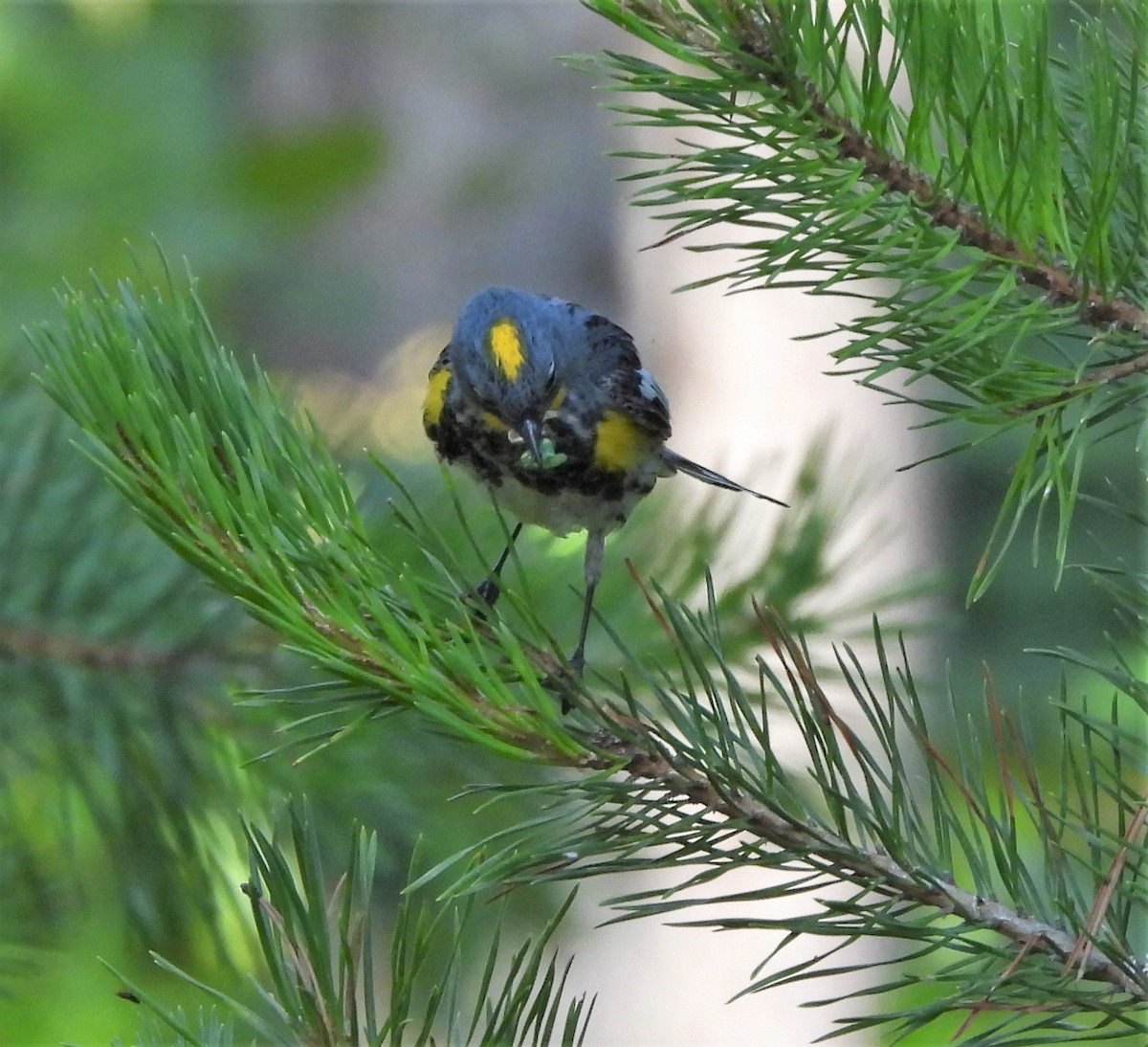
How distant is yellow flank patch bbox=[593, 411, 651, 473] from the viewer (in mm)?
1117

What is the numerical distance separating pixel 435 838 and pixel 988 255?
55 centimetres

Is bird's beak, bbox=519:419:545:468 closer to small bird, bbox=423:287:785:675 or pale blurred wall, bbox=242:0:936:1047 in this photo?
small bird, bbox=423:287:785:675

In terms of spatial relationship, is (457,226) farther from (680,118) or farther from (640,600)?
(680,118)

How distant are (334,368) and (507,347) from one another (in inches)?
135

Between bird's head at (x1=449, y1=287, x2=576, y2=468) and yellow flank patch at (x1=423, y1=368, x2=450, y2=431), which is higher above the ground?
bird's head at (x1=449, y1=287, x2=576, y2=468)

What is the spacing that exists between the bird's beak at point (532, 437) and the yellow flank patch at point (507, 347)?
0.13 feet

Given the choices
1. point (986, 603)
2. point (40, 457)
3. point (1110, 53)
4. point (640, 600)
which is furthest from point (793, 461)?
point (986, 603)

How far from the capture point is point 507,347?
1.06 metres

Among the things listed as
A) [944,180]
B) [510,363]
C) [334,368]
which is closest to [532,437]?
[510,363]

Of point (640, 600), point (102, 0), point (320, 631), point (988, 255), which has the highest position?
point (102, 0)

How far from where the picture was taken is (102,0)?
2719 millimetres

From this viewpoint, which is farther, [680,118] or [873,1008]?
[873,1008]

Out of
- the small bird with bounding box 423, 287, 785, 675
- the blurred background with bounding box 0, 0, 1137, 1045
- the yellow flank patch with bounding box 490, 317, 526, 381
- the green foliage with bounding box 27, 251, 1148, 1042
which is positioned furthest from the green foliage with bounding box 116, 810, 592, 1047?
the yellow flank patch with bounding box 490, 317, 526, 381

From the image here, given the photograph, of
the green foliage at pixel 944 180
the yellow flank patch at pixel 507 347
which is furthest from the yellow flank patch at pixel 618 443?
the green foliage at pixel 944 180
